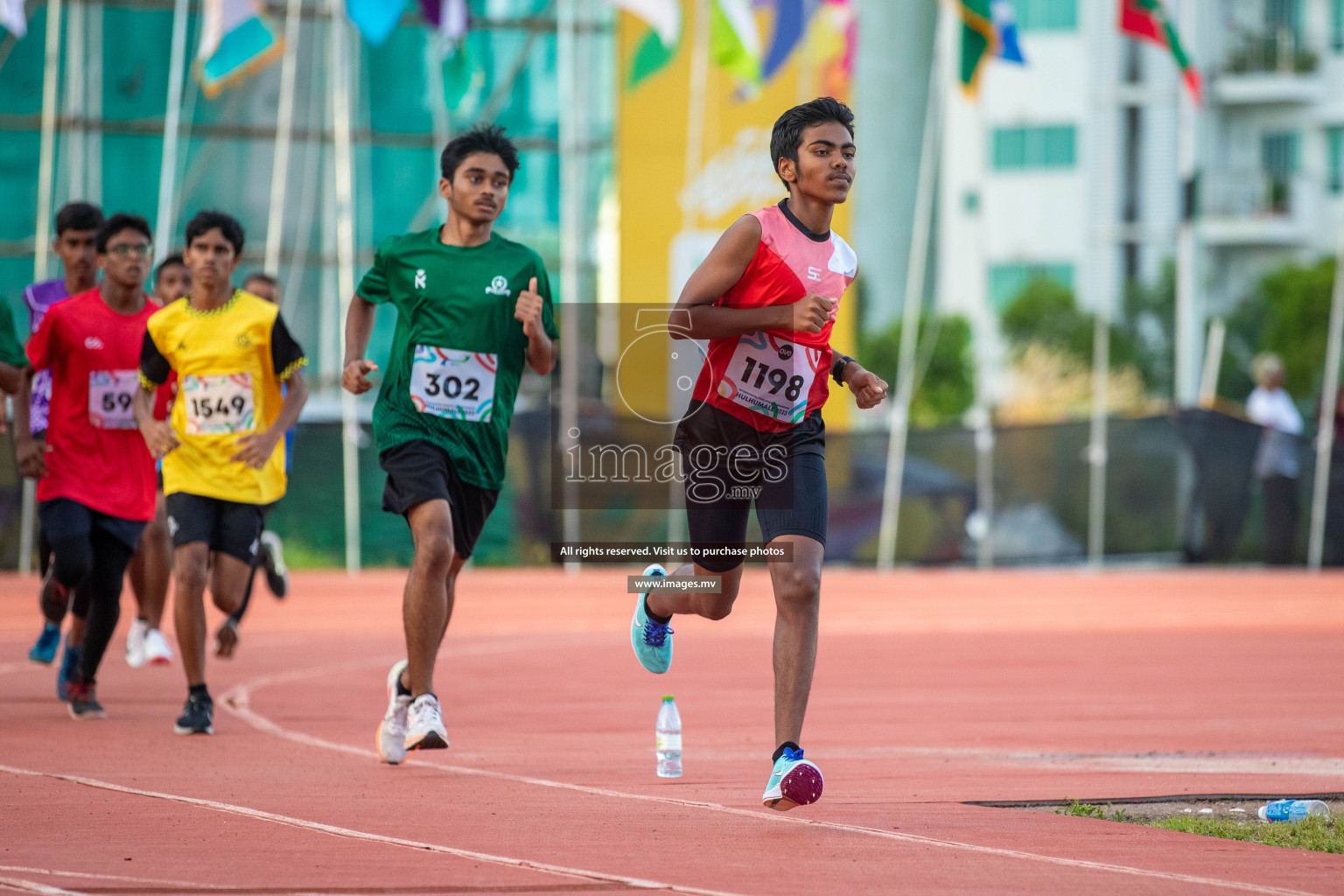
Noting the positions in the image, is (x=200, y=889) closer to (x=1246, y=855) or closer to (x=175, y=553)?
(x=1246, y=855)

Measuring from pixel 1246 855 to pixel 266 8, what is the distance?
75.8 feet

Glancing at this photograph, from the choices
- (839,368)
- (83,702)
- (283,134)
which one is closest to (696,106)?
(283,134)

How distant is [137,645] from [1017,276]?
4501 cm

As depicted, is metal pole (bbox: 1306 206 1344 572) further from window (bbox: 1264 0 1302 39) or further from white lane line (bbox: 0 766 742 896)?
window (bbox: 1264 0 1302 39)

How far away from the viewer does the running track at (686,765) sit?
5.09 metres

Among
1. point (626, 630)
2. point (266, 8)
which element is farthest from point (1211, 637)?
point (266, 8)

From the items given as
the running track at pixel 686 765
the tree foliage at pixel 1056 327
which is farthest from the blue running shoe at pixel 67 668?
the tree foliage at pixel 1056 327

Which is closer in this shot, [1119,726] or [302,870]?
[302,870]

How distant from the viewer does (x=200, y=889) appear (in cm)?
478

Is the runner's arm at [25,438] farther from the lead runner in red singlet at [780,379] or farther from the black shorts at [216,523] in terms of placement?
the lead runner in red singlet at [780,379]

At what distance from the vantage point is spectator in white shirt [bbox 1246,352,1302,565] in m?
21.9

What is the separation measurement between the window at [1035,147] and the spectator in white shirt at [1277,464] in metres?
30.3

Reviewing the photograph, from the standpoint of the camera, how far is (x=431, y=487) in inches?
289

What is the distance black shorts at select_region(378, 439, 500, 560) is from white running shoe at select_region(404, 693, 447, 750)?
27.7 inches
